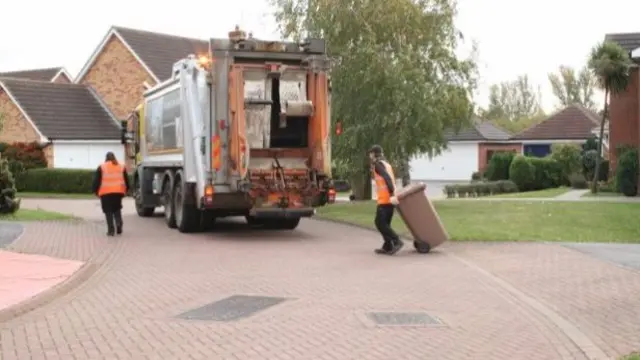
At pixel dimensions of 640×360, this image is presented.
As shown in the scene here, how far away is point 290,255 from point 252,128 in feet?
9.47

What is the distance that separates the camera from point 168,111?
1816 centimetres

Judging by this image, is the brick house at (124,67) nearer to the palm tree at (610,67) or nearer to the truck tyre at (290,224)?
the palm tree at (610,67)

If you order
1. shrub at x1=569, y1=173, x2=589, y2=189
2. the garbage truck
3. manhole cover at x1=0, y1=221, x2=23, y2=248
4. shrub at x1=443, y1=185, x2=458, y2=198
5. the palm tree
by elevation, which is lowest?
shrub at x1=443, y1=185, x2=458, y2=198

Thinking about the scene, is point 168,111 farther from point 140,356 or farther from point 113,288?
point 140,356

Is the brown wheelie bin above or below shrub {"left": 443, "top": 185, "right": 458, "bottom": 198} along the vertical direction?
above

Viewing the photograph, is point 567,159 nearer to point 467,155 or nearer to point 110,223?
point 467,155

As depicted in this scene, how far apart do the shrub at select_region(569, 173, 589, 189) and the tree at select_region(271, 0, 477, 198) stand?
15.4 metres

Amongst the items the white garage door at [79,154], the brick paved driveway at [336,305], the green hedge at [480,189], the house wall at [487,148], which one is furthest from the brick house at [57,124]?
the brick paved driveway at [336,305]

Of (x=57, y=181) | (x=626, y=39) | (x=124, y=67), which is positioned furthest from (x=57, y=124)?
(x=626, y=39)

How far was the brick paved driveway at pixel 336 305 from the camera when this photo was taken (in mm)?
7340

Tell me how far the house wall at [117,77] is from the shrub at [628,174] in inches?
884

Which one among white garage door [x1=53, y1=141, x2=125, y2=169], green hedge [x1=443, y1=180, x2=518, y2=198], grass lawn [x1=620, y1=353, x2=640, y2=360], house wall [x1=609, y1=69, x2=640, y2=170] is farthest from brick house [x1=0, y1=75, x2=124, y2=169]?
grass lawn [x1=620, y1=353, x2=640, y2=360]

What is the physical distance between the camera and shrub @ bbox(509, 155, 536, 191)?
39281 millimetres

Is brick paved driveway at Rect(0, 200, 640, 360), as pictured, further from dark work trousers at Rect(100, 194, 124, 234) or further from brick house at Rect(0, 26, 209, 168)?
brick house at Rect(0, 26, 209, 168)
